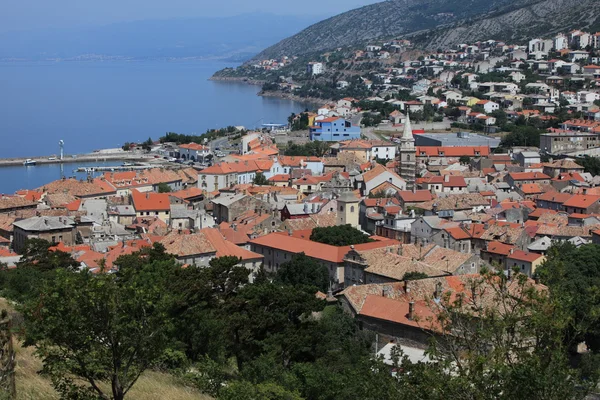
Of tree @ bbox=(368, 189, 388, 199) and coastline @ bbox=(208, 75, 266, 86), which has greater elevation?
tree @ bbox=(368, 189, 388, 199)

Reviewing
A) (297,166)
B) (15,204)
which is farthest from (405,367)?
(297,166)

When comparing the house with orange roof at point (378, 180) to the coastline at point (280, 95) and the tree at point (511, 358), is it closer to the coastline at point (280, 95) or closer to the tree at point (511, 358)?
the tree at point (511, 358)

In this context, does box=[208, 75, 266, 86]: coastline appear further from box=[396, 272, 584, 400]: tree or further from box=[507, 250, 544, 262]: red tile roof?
box=[396, 272, 584, 400]: tree

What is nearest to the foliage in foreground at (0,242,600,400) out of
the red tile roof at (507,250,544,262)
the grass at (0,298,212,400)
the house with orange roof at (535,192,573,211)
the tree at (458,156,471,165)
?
the grass at (0,298,212,400)

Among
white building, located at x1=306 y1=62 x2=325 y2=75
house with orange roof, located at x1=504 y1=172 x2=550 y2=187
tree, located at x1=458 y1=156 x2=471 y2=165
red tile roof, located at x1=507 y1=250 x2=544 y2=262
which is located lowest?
tree, located at x1=458 y1=156 x2=471 y2=165

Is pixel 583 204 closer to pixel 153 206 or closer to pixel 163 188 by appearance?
pixel 153 206

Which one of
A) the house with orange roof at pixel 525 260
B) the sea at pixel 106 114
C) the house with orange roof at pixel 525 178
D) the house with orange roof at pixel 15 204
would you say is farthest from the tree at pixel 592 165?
the sea at pixel 106 114

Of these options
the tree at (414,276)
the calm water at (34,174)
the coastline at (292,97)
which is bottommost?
the calm water at (34,174)
